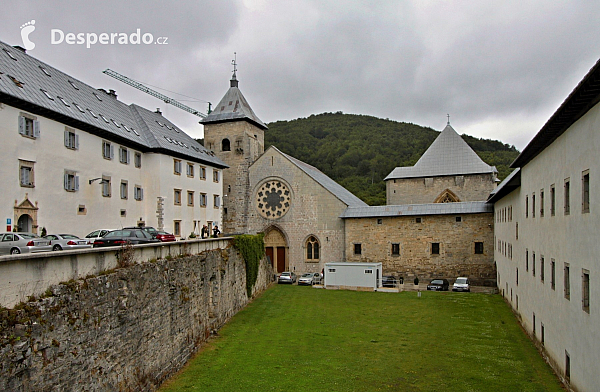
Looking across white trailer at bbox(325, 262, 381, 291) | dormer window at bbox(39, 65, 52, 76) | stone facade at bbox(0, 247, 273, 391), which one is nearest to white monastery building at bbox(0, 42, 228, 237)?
dormer window at bbox(39, 65, 52, 76)

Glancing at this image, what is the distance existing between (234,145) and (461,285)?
26.9 meters

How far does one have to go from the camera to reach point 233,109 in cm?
4900

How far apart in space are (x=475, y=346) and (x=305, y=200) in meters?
25.4

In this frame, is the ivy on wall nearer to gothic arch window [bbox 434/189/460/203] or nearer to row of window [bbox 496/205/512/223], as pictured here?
row of window [bbox 496/205/512/223]

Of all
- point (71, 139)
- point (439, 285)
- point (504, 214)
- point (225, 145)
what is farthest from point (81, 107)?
point (439, 285)

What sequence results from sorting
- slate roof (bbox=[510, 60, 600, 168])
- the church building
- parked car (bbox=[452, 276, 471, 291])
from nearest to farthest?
slate roof (bbox=[510, 60, 600, 168])
parked car (bbox=[452, 276, 471, 291])
the church building

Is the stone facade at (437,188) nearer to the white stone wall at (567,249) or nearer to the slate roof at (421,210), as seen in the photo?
the slate roof at (421,210)

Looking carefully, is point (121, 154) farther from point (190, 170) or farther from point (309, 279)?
point (309, 279)

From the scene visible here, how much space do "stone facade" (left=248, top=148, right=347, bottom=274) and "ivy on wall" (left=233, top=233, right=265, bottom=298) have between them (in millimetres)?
9712

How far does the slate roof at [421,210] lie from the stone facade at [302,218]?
1690 mm

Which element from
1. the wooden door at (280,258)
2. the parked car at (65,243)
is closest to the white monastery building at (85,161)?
the parked car at (65,243)

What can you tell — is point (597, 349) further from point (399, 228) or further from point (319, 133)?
point (319, 133)

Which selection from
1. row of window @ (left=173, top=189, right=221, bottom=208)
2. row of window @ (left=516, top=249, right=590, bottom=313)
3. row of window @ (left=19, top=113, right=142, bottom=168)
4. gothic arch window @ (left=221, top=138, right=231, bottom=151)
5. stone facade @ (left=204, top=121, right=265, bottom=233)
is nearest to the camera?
row of window @ (left=516, top=249, right=590, bottom=313)

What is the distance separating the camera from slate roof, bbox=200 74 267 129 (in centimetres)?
4806
